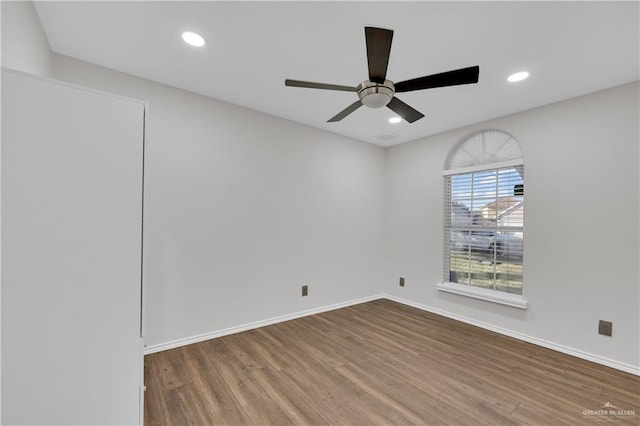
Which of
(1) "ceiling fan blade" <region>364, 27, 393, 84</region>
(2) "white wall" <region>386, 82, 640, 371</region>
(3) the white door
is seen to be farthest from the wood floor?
(1) "ceiling fan blade" <region>364, 27, 393, 84</region>

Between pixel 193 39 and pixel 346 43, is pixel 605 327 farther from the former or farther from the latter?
pixel 193 39

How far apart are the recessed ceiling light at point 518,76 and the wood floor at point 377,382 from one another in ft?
8.16

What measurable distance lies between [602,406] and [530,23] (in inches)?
103

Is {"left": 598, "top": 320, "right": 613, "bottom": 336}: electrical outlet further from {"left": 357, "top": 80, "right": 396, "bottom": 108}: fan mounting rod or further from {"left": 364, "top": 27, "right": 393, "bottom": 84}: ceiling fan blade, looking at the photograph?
{"left": 364, "top": 27, "right": 393, "bottom": 84}: ceiling fan blade

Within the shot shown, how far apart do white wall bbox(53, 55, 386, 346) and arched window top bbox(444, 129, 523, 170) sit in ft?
4.34

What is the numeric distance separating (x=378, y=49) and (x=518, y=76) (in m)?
1.67

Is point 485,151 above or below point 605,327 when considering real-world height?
above

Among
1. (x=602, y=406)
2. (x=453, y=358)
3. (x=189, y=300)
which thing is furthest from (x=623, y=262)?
(x=189, y=300)

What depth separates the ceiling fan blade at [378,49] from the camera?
1361mm

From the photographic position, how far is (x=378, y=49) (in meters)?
1.48

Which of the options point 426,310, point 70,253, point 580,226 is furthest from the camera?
point 426,310

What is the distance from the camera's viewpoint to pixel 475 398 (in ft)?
6.66

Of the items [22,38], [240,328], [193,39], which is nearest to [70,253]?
[22,38]

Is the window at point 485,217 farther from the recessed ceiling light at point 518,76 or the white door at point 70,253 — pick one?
the white door at point 70,253
